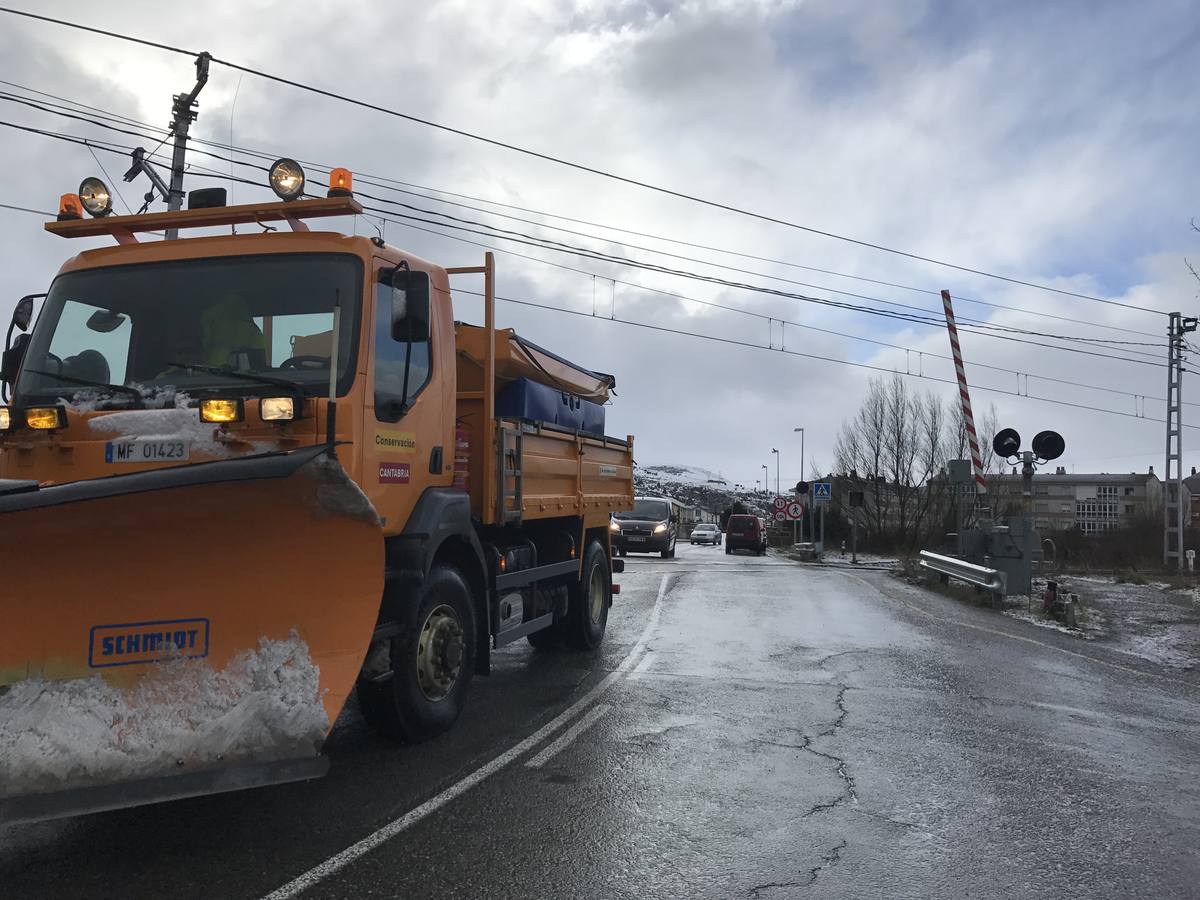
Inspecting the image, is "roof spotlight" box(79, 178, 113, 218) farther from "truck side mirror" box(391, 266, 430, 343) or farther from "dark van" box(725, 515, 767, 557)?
"dark van" box(725, 515, 767, 557)

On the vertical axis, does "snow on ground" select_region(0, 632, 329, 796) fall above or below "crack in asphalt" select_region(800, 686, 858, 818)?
above

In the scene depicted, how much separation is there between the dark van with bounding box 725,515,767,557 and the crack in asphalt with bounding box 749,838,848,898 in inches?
1334

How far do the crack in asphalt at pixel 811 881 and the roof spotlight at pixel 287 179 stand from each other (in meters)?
4.48

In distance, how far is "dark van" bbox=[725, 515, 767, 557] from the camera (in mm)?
37375

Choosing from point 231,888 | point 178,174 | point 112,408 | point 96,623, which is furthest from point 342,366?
point 178,174

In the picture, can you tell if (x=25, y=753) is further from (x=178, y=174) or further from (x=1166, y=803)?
(x=178, y=174)

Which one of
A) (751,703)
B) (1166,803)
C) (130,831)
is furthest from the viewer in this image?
(751,703)

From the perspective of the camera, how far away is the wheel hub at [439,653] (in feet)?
17.5

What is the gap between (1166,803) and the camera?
4.69 m

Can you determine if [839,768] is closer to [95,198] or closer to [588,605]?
[588,605]

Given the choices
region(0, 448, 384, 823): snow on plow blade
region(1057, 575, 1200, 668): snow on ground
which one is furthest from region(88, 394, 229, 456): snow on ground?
region(1057, 575, 1200, 668): snow on ground

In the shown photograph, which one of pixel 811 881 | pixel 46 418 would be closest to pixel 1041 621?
pixel 811 881

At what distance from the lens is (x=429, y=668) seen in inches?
213

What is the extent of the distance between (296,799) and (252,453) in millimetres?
1724
